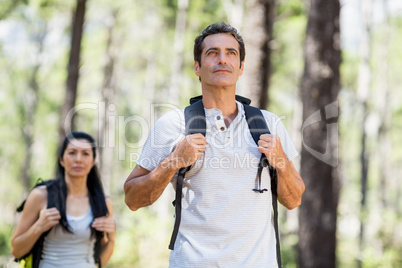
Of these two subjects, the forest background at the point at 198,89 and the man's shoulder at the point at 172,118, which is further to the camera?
the forest background at the point at 198,89

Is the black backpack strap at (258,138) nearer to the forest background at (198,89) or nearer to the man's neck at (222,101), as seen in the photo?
the man's neck at (222,101)

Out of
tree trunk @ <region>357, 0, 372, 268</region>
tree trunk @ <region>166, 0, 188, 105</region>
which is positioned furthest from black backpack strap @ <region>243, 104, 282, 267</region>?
tree trunk @ <region>166, 0, 188, 105</region>

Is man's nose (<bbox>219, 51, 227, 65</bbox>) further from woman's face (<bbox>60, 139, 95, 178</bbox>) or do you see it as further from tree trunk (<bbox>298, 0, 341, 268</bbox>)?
tree trunk (<bbox>298, 0, 341, 268</bbox>)

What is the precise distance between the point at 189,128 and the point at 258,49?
5468mm

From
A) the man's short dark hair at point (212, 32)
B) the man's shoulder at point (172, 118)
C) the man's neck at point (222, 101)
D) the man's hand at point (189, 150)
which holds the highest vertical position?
the man's short dark hair at point (212, 32)

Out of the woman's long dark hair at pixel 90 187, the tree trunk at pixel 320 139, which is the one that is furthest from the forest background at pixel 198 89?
the woman's long dark hair at pixel 90 187

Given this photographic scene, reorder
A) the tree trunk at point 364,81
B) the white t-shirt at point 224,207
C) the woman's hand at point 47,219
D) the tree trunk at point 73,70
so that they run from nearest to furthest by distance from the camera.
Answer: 1. the white t-shirt at point 224,207
2. the woman's hand at point 47,219
3. the tree trunk at point 73,70
4. the tree trunk at point 364,81

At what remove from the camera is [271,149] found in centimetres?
261

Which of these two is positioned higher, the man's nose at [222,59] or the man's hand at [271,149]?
the man's nose at [222,59]

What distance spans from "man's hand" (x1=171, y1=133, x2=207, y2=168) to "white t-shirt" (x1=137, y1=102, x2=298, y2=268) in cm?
10

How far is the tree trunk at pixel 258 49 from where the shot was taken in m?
7.75

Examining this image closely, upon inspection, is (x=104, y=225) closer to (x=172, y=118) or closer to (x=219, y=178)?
(x=172, y=118)

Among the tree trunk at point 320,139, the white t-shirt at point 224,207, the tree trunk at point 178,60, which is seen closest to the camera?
the white t-shirt at point 224,207

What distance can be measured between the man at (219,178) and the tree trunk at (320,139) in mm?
4811
